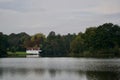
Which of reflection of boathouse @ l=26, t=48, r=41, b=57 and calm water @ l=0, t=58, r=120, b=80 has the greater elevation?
reflection of boathouse @ l=26, t=48, r=41, b=57

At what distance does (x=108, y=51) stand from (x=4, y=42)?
47.6m

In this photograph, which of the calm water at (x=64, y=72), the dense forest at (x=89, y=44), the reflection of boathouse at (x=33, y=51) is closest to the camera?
the calm water at (x=64, y=72)

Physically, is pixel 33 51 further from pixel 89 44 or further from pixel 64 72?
pixel 64 72

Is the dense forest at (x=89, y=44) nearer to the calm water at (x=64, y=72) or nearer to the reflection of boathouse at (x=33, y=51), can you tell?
the reflection of boathouse at (x=33, y=51)

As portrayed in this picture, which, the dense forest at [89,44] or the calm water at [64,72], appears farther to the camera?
the dense forest at [89,44]

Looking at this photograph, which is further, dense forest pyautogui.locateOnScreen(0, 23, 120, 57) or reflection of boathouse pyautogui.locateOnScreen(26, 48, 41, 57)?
reflection of boathouse pyautogui.locateOnScreen(26, 48, 41, 57)

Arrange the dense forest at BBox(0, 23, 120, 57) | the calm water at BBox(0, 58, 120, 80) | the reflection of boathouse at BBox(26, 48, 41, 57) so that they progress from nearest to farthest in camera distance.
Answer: the calm water at BBox(0, 58, 120, 80) < the dense forest at BBox(0, 23, 120, 57) < the reflection of boathouse at BBox(26, 48, 41, 57)

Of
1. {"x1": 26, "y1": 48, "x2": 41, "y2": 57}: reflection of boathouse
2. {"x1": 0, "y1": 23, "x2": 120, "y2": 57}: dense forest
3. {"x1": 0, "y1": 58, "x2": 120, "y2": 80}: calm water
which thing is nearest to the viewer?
{"x1": 0, "y1": 58, "x2": 120, "y2": 80}: calm water

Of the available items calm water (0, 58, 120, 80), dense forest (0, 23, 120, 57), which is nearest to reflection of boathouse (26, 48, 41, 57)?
dense forest (0, 23, 120, 57)

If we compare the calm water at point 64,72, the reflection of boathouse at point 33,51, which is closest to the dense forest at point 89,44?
the reflection of boathouse at point 33,51

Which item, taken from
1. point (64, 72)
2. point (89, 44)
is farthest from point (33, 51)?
point (64, 72)

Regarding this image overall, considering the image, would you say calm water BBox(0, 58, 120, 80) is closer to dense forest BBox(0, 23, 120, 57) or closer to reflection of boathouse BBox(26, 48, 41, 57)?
dense forest BBox(0, 23, 120, 57)

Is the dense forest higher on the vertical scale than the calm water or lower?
higher

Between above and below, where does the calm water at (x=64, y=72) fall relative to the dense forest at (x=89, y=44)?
below
